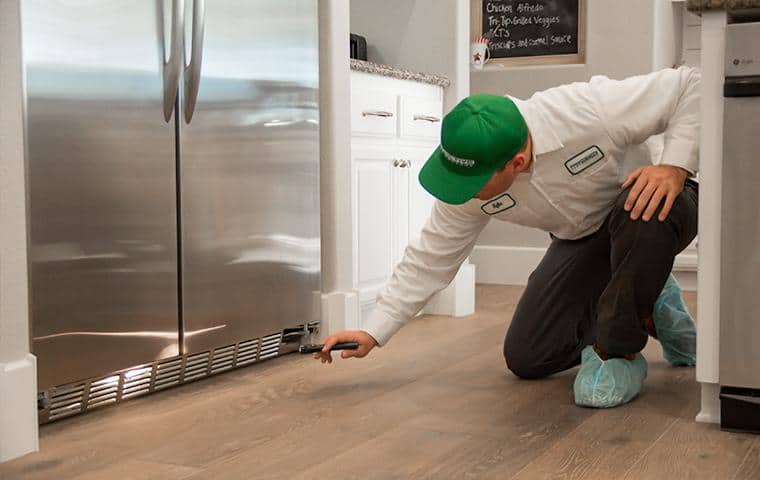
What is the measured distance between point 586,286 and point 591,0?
2.23 meters

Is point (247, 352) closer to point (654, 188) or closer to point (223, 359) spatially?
point (223, 359)

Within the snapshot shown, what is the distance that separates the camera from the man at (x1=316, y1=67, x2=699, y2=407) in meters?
1.85

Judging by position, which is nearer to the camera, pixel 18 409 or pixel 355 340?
pixel 18 409

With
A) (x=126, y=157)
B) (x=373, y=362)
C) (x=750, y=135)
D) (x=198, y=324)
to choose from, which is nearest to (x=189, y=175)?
(x=126, y=157)

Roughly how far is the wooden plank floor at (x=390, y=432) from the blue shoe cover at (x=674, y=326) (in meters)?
0.04

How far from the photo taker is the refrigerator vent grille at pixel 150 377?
6.49 feet

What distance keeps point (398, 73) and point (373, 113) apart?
20 cm

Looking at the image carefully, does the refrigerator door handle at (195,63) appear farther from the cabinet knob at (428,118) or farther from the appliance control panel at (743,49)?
the cabinet knob at (428,118)

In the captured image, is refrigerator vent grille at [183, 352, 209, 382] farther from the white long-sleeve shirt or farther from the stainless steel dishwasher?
the stainless steel dishwasher

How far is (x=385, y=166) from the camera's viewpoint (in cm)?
318

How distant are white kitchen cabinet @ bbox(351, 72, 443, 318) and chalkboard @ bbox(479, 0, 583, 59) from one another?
46.2 inches

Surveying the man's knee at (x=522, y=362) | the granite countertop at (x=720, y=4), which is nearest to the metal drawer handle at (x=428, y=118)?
the man's knee at (x=522, y=362)

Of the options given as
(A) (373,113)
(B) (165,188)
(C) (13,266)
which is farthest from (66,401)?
(A) (373,113)

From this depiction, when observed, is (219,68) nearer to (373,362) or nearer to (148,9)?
(148,9)
